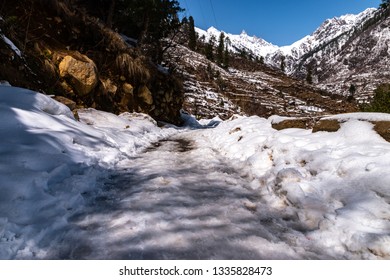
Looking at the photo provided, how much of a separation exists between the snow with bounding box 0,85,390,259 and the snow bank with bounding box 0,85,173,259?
0.6 inches

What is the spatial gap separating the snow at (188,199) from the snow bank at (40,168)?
1 centimetres

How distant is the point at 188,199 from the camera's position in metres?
3.28

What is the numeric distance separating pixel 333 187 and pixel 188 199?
184 centimetres

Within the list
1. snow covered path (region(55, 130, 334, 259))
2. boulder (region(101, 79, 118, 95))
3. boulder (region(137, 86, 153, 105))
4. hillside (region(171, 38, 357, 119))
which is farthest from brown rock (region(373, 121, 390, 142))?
hillside (region(171, 38, 357, 119))

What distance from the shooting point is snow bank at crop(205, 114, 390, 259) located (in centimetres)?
232

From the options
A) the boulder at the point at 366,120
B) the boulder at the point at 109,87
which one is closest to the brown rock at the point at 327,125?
the boulder at the point at 366,120

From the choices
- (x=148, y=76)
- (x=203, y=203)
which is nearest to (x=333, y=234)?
(x=203, y=203)

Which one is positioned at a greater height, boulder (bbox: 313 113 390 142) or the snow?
boulder (bbox: 313 113 390 142)

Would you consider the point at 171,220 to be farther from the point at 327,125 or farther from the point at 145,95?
the point at 145,95

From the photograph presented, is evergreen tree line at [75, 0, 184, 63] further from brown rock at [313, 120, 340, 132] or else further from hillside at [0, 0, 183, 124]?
brown rock at [313, 120, 340, 132]

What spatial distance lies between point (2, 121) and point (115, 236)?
9.96ft

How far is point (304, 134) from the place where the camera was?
5434 mm

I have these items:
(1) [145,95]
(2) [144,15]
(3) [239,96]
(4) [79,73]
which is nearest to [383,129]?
(4) [79,73]

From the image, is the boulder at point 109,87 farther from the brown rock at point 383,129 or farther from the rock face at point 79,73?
the brown rock at point 383,129
